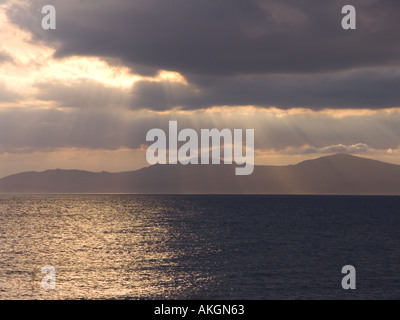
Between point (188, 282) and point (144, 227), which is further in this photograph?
point (144, 227)

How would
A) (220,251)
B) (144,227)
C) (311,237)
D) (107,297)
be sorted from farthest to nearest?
(144,227) → (311,237) → (220,251) → (107,297)

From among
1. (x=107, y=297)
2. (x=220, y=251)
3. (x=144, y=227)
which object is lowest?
(x=107, y=297)

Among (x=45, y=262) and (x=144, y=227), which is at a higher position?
(x=144, y=227)

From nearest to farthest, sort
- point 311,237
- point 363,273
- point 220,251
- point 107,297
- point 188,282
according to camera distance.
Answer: point 107,297, point 188,282, point 363,273, point 220,251, point 311,237

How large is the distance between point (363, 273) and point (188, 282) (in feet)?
79.4

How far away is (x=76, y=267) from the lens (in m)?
63.5

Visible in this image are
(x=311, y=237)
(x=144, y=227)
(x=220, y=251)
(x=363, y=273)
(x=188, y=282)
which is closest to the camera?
(x=188, y=282)

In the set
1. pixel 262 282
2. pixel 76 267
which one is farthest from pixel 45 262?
pixel 262 282
